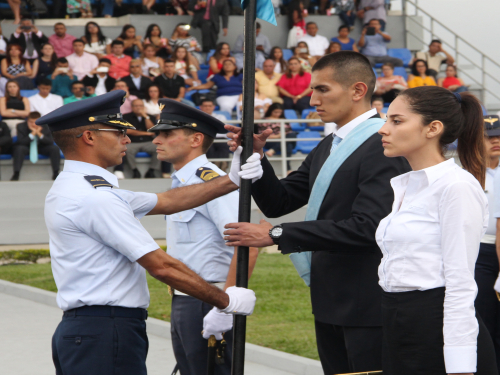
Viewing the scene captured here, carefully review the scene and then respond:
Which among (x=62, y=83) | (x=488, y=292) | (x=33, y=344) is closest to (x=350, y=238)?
(x=488, y=292)

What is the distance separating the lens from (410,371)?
94.4 inches

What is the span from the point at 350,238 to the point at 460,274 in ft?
2.00

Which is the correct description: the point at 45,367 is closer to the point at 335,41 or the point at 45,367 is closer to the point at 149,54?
the point at 149,54

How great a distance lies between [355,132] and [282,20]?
590 inches

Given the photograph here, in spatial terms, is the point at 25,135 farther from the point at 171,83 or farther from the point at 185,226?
the point at 185,226

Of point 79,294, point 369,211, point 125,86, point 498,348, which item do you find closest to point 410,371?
point 369,211

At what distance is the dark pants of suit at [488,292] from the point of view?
420 cm

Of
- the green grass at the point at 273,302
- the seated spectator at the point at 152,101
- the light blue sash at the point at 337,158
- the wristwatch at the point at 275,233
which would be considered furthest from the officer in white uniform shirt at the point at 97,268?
the seated spectator at the point at 152,101

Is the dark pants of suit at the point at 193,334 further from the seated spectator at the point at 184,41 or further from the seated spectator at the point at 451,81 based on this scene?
the seated spectator at the point at 451,81

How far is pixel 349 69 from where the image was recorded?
312 centimetres

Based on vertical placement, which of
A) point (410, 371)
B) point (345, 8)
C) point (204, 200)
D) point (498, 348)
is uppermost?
point (345, 8)

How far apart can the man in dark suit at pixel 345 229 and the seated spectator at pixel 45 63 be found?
11.0 m

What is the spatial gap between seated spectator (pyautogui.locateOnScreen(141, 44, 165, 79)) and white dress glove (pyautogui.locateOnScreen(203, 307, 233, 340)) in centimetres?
1081

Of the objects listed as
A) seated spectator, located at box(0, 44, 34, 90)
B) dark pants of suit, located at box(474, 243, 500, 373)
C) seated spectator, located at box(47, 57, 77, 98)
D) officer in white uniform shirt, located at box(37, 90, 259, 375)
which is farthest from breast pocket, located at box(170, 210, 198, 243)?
seated spectator, located at box(0, 44, 34, 90)
